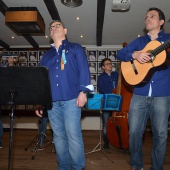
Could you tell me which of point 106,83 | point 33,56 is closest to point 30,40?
point 33,56

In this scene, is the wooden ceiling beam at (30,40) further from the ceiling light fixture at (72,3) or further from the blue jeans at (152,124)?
the blue jeans at (152,124)

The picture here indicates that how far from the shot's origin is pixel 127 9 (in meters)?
5.32

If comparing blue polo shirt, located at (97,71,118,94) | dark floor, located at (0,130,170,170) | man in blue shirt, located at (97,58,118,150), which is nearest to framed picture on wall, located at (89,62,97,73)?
man in blue shirt, located at (97,58,118,150)

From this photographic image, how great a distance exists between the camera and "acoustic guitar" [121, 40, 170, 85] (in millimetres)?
2207

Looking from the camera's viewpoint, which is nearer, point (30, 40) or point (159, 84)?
point (159, 84)

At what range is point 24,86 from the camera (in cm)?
193

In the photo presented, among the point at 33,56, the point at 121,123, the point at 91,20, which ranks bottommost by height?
the point at 121,123

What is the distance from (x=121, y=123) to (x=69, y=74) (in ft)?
5.48

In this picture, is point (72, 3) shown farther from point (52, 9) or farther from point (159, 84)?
point (159, 84)

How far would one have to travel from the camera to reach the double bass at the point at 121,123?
3.61 metres

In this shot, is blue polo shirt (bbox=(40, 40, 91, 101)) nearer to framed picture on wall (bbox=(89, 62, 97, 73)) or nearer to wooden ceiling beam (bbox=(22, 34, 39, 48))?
wooden ceiling beam (bbox=(22, 34, 39, 48))

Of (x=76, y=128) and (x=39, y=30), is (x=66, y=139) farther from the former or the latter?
(x=39, y=30)

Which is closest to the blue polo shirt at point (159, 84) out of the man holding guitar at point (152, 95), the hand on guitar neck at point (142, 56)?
the man holding guitar at point (152, 95)

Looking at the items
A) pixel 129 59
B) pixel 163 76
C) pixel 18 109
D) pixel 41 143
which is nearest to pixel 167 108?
pixel 163 76
